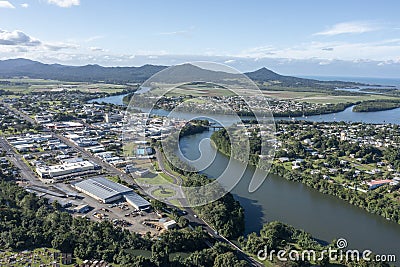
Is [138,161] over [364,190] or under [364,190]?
over

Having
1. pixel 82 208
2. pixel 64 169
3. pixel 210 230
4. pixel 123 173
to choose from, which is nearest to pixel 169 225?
pixel 210 230

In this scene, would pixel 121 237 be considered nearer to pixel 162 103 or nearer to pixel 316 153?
pixel 316 153

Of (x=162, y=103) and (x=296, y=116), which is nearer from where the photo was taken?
(x=296, y=116)

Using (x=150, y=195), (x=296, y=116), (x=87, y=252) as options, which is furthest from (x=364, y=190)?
(x=296, y=116)

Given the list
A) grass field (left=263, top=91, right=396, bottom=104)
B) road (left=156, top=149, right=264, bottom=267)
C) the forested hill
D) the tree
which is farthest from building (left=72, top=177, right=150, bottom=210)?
the forested hill
